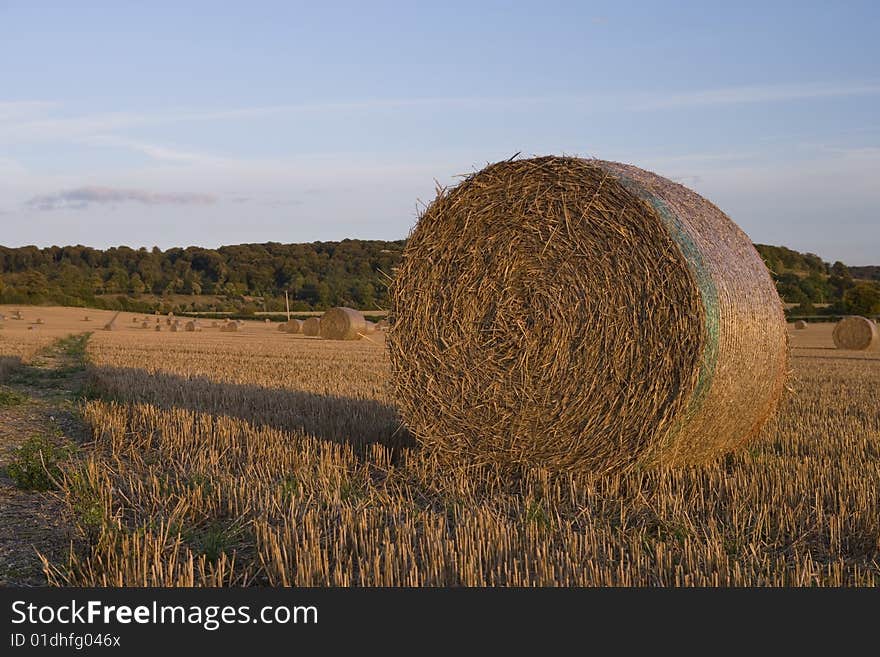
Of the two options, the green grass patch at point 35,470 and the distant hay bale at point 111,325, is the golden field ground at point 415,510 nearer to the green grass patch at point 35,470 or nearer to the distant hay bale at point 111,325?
the green grass patch at point 35,470

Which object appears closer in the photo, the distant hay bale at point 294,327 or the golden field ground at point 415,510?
the golden field ground at point 415,510

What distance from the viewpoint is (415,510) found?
5141 millimetres

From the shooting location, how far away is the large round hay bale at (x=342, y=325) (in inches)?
1075

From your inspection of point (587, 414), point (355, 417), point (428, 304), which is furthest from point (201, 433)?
point (587, 414)

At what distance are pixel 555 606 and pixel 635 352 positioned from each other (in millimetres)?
2873

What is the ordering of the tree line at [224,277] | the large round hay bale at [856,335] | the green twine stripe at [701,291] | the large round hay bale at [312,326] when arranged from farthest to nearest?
the tree line at [224,277], the large round hay bale at [312,326], the large round hay bale at [856,335], the green twine stripe at [701,291]

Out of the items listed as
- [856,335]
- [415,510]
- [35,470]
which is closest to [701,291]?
[415,510]

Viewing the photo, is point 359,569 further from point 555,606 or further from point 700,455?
point 700,455

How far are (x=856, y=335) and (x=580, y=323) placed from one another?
2066cm

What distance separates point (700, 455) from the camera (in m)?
6.32

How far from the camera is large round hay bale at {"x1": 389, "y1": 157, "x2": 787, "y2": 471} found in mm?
5945

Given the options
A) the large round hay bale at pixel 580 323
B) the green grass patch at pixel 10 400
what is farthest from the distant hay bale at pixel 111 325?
the large round hay bale at pixel 580 323

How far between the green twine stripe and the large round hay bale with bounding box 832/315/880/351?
20.3 metres

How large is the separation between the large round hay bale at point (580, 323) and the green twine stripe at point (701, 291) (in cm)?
1
